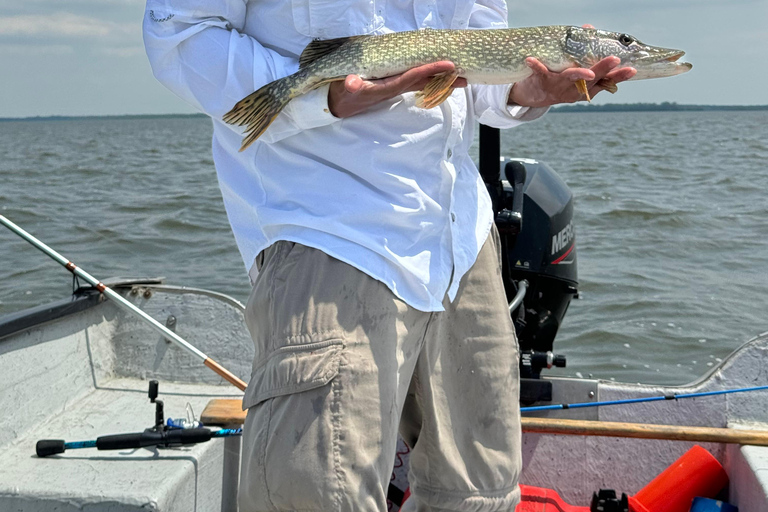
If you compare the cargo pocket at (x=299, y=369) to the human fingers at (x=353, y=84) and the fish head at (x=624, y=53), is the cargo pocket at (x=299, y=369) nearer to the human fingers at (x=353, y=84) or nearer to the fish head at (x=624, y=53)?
the human fingers at (x=353, y=84)

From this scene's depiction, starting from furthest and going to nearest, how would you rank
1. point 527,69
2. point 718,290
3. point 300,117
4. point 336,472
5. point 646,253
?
point 646,253, point 718,290, point 527,69, point 300,117, point 336,472

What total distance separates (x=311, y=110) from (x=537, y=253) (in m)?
2.47

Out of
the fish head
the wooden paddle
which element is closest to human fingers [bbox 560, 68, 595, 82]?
the fish head

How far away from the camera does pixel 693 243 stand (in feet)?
39.1

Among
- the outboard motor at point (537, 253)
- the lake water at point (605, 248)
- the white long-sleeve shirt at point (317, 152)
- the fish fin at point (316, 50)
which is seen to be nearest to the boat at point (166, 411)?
the outboard motor at point (537, 253)

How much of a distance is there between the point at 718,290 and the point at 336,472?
9163mm

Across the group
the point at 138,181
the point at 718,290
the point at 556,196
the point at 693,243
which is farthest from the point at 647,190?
the point at 556,196

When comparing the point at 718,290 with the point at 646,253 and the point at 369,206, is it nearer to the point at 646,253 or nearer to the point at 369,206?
the point at 646,253

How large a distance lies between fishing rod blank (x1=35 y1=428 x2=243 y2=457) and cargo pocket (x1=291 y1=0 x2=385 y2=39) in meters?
1.76

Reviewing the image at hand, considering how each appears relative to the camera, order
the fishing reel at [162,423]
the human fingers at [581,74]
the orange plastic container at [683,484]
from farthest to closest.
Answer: the fishing reel at [162,423] < the orange plastic container at [683,484] < the human fingers at [581,74]

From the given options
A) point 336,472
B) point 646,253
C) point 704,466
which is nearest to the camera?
point 336,472

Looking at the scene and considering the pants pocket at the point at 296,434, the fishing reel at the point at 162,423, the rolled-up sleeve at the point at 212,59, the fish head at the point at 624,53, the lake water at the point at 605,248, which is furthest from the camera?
the lake water at the point at 605,248

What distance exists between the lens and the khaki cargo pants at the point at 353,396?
1.51m

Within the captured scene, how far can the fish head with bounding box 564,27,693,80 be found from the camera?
202 centimetres
